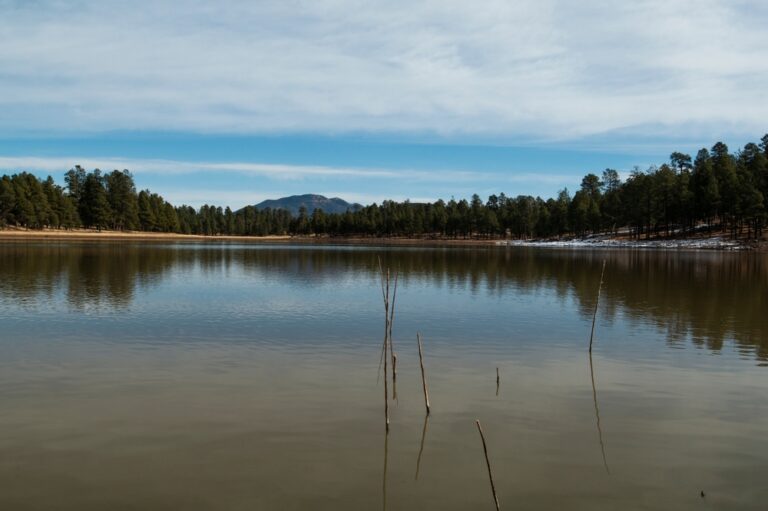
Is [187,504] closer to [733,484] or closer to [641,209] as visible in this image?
[733,484]

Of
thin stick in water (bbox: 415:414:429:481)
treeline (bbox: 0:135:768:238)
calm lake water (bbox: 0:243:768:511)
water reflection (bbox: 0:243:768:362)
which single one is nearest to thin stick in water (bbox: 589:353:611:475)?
calm lake water (bbox: 0:243:768:511)

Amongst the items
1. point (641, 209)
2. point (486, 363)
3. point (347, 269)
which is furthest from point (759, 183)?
point (486, 363)

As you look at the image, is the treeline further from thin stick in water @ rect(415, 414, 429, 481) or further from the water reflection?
thin stick in water @ rect(415, 414, 429, 481)

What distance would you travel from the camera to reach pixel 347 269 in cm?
5700

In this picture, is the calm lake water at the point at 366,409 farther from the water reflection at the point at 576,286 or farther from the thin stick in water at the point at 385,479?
the water reflection at the point at 576,286

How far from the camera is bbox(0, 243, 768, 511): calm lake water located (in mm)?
9203

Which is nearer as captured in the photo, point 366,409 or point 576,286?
point 366,409

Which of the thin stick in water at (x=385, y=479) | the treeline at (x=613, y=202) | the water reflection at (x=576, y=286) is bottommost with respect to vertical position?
the thin stick in water at (x=385, y=479)

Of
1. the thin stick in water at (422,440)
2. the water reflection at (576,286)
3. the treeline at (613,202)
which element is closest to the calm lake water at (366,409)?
the thin stick in water at (422,440)

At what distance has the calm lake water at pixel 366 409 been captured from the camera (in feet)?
30.2

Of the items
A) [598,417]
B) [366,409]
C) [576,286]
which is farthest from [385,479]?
[576,286]

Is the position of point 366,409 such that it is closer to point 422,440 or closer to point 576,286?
point 422,440

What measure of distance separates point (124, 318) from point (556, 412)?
733 inches

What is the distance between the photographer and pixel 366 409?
13164mm
